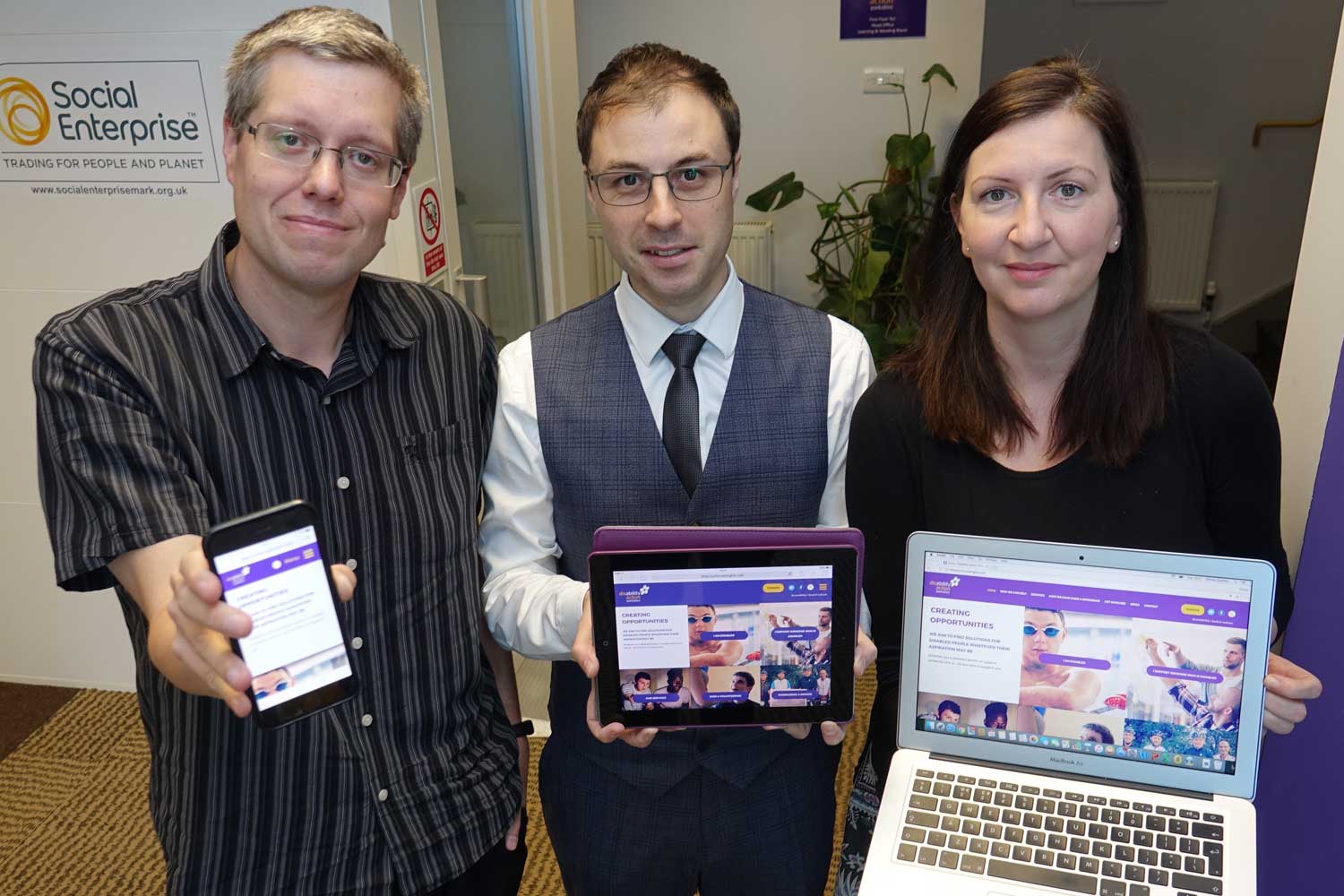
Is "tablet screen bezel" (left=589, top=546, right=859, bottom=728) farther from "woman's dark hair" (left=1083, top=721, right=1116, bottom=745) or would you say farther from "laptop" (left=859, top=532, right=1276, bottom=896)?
"woman's dark hair" (left=1083, top=721, right=1116, bottom=745)

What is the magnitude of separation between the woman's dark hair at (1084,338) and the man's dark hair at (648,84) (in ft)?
1.07

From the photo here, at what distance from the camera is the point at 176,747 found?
127 cm

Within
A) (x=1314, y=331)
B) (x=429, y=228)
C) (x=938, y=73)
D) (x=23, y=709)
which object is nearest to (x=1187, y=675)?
(x=1314, y=331)

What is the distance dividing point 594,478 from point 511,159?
78.1 inches

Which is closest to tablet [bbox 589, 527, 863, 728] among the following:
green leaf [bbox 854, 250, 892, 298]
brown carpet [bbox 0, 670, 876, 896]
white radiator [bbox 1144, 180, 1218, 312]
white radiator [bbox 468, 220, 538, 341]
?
brown carpet [bbox 0, 670, 876, 896]

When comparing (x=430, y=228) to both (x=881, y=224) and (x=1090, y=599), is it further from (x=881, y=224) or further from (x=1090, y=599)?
(x=881, y=224)

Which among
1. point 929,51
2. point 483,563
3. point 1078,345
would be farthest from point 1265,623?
point 929,51

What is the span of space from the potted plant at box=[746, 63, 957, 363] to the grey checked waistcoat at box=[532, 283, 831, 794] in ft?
9.38

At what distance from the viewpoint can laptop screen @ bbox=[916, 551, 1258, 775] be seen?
1146 millimetres

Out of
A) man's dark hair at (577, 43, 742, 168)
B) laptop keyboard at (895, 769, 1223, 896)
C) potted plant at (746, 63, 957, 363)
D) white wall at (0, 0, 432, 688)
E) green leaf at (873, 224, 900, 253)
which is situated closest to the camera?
laptop keyboard at (895, 769, 1223, 896)

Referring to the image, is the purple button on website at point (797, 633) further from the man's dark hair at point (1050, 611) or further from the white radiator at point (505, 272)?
the white radiator at point (505, 272)

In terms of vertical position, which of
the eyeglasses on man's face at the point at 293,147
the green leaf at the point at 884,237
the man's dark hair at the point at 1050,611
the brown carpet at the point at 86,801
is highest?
the eyeglasses on man's face at the point at 293,147

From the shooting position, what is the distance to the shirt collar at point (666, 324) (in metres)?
1.43

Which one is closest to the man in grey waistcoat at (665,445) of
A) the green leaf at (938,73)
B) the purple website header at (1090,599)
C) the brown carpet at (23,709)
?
the purple website header at (1090,599)
